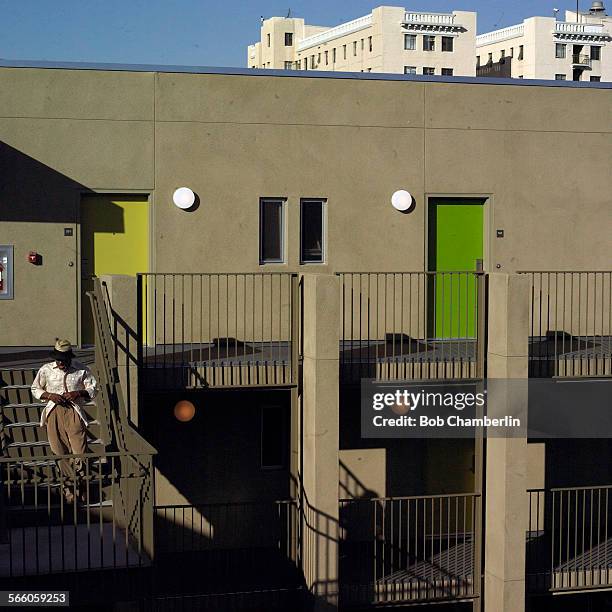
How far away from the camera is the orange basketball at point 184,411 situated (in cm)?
1769

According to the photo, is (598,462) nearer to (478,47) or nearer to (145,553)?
(145,553)

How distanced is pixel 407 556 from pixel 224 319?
4.42 meters

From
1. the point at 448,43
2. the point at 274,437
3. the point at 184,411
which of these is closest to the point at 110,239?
the point at 184,411

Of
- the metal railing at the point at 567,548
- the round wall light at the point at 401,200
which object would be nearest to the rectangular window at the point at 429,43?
the round wall light at the point at 401,200

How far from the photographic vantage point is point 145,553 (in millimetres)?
12875

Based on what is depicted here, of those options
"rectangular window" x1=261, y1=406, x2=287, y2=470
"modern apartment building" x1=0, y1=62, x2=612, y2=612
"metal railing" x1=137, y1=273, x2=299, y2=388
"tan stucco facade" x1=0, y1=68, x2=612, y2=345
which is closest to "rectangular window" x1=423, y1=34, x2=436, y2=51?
"modern apartment building" x1=0, y1=62, x2=612, y2=612

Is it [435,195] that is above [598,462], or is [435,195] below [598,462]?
above

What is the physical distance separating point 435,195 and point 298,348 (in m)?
4.11

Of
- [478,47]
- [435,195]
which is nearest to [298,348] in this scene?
[435,195]

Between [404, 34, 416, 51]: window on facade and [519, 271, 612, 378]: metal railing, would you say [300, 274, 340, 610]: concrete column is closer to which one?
[519, 271, 612, 378]: metal railing

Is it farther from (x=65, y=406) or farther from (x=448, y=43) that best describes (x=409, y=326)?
(x=448, y=43)

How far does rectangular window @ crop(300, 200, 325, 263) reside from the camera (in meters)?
18.9

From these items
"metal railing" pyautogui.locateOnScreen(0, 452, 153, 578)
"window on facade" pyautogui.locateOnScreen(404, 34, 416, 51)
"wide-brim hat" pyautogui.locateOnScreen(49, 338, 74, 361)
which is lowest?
"metal railing" pyautogui.locateOnScreen(0, 452, 153, 578)

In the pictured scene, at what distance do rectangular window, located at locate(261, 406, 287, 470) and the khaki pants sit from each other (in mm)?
4724
